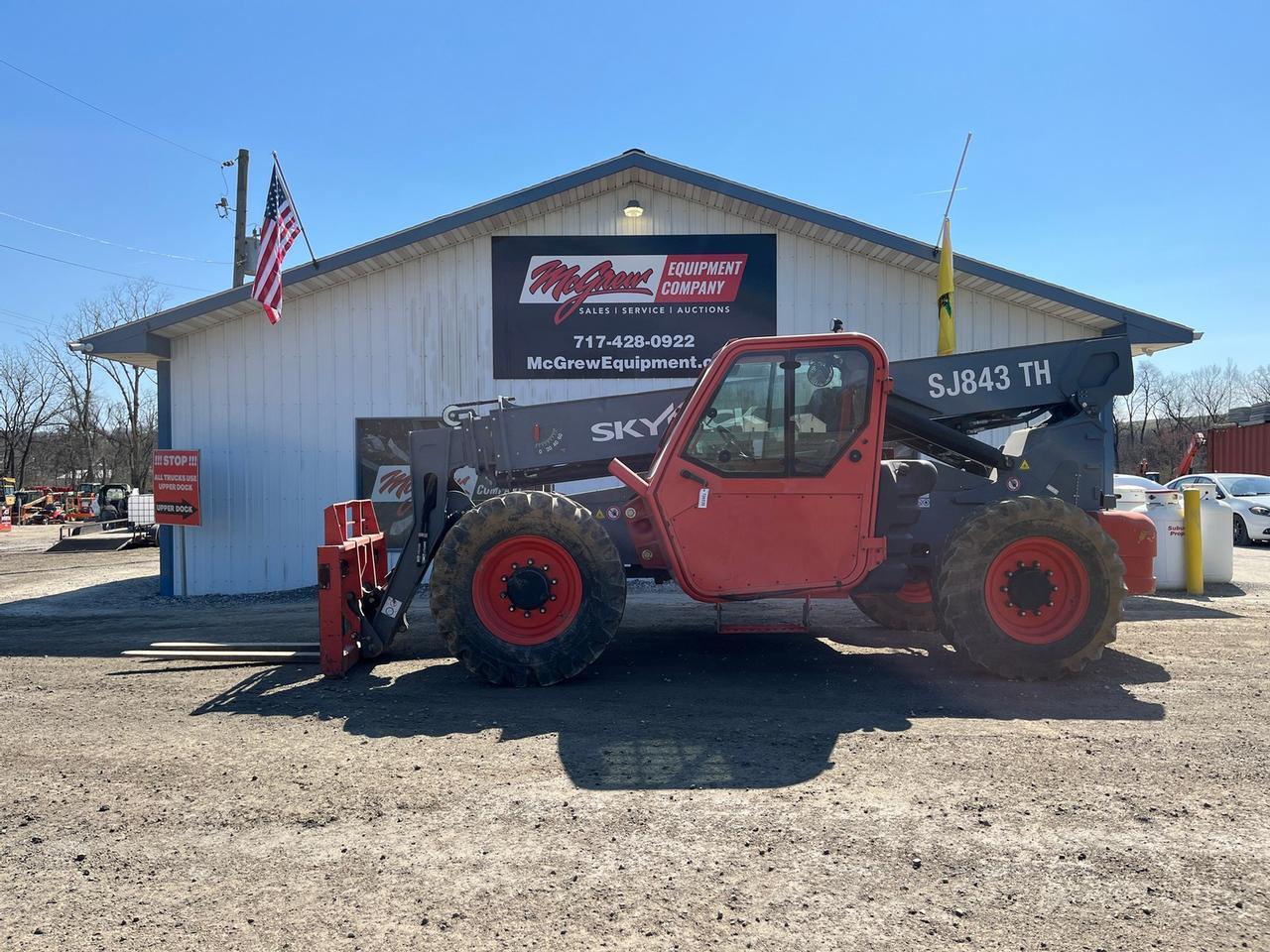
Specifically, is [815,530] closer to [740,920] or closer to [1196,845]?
[1196,845]

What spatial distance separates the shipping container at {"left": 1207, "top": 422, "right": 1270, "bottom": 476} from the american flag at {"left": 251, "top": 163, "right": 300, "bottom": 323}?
27003 millimetres

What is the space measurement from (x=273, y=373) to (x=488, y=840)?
394 inches

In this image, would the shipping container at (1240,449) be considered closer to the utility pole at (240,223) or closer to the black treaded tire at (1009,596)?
the black treaded tire at (1009,596)

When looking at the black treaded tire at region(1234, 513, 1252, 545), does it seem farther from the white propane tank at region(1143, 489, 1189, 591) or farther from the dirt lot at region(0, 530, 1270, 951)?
the dirt lot at region(0, 530, 1270, 951)

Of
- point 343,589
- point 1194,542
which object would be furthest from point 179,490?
point 1194,542

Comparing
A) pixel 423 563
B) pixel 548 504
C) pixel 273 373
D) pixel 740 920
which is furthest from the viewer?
pixel 273 373

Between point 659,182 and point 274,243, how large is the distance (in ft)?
17.5

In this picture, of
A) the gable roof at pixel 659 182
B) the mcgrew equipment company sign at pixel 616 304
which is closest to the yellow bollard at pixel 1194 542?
the gable roof at pixel 659 182

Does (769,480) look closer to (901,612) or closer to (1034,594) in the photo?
(1034,594)

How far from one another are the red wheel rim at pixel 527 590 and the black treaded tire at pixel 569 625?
6 cm

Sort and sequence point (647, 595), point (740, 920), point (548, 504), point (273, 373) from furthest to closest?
point (273, 373)
point (647, 595)
point (548, 504)
point (740, 920)

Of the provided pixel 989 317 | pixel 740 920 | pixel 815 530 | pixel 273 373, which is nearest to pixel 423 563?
pixel 815 530

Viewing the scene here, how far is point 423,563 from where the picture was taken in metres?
6.63

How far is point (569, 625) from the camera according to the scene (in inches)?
233
